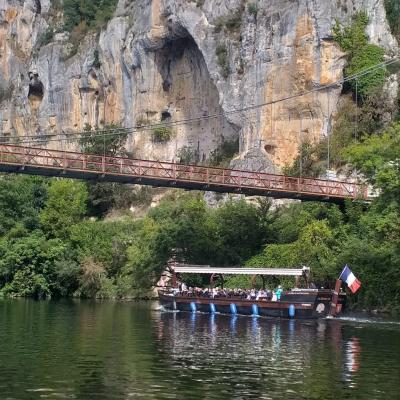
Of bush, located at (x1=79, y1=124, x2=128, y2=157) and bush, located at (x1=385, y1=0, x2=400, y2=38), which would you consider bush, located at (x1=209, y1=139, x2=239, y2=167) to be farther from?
bush, located at (x1=385, y1=0, x2=400, y2=38)

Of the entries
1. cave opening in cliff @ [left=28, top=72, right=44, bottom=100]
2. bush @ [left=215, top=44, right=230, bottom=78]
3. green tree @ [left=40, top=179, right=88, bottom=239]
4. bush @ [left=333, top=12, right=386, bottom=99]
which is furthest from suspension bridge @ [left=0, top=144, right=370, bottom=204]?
cave opening in cliff @ [left=28, top=72, right=44, bottom=100]

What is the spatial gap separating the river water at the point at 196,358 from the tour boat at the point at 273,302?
1.13 meters

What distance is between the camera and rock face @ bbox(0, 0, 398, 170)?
6234cm

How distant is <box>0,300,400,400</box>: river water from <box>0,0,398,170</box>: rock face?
996 inches

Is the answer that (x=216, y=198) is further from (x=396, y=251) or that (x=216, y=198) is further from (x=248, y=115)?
(x=396, y=251)

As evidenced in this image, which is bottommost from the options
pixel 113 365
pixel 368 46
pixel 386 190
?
pixel 113 365

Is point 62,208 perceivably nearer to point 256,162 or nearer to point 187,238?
point 187,238

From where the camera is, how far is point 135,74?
80.3 metres

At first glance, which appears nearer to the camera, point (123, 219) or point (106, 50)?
point (123, 219)

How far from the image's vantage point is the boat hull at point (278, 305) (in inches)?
1610

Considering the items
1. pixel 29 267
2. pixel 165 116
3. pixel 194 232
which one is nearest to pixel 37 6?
pixel 165 116

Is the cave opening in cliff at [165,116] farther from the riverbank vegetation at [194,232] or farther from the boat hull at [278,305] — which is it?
the boat hull at [278,305]

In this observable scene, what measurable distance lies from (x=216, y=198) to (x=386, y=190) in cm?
2585

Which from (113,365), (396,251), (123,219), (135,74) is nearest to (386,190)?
(396,251)
